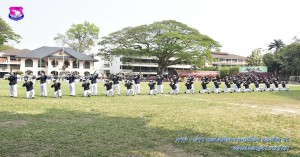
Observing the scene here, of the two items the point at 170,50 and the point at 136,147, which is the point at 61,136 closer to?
the point at 136,147

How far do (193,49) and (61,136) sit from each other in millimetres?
57645

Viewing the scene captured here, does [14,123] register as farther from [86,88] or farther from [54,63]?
[54,63]

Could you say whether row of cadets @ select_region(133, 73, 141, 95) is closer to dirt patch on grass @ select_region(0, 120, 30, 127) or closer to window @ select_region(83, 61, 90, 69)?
dirt patch on grass @ select_region(0, 120, 30, 127)

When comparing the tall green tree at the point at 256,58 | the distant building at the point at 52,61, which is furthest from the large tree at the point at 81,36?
the tall green tree at the point at 256,58

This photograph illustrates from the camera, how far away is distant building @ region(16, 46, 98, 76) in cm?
6300

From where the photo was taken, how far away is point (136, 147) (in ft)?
21.1

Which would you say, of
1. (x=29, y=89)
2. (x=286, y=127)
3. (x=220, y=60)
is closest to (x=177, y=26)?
(x=220, y=60)

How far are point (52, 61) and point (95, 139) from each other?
61173 mm

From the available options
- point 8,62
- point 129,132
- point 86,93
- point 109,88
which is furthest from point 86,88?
point 8,62

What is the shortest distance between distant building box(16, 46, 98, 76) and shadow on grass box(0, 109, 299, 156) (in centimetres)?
5464

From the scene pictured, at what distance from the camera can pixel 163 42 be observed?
60.3 metres

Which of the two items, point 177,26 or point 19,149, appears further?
point 177,26

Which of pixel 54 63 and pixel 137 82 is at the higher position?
pixel 54 63

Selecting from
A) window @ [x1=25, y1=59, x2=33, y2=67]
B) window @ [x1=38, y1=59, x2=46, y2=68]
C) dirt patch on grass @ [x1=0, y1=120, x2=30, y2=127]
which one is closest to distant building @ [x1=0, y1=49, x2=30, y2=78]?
window @ [x1=25, y1=59, x2=33, y2=67]
